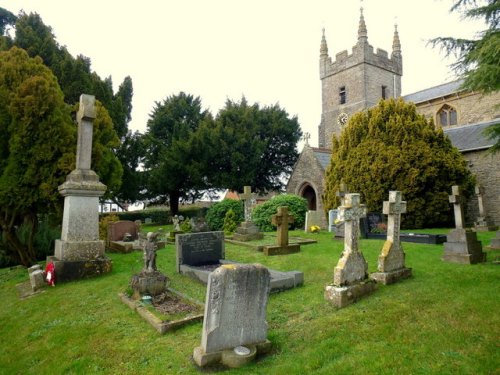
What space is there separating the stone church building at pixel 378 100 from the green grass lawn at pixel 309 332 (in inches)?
364

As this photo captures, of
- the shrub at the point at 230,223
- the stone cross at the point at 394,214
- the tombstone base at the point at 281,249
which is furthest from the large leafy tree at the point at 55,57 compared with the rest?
the stone cross at the point at 394,214

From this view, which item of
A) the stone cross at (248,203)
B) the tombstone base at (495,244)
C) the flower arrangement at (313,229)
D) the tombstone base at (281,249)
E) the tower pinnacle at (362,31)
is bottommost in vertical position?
the tombstone base at (281,249)

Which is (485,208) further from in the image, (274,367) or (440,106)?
(274,367)

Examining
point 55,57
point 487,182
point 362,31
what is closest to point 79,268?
point 55,57

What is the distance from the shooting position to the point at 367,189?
16.9 metres

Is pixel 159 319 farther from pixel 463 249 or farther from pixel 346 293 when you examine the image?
pixel 463 249

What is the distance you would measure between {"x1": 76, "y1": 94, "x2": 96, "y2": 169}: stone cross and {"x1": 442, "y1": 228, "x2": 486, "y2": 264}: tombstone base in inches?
340

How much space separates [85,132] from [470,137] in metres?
21.2

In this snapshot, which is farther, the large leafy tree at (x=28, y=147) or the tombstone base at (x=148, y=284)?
the large leafy tree at (x=28, y=147)

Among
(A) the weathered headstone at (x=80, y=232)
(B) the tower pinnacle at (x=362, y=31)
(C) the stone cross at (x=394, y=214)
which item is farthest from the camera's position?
(B) the tower pinnacle at (x=362, y=31)

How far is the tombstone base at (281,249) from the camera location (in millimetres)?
9625

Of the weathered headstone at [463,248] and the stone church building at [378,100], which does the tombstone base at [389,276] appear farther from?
the stone church building at [378,100]

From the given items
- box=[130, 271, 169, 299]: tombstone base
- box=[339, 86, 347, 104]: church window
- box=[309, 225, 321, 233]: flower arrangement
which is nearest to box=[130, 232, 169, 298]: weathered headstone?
box=[130, 271, 169, 299]: tombstone base

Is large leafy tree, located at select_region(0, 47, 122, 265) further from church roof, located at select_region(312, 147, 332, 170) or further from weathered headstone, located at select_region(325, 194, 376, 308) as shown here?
church roof, located at select_region(312, 147, 332, 170)
